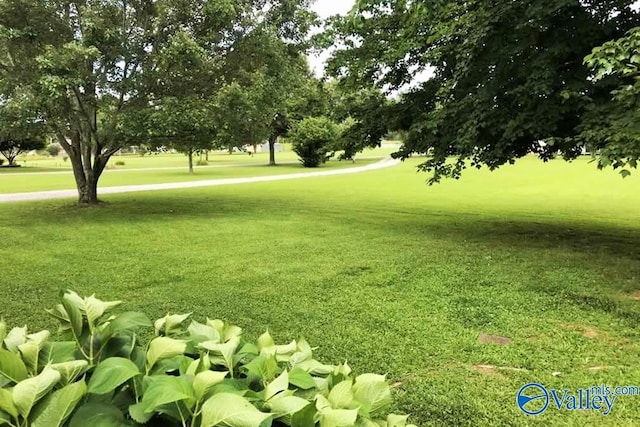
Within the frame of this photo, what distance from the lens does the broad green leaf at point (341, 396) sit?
1.06 meters

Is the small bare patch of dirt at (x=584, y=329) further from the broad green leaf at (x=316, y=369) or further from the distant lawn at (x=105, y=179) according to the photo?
the distant lawn at (x=105, y=179)

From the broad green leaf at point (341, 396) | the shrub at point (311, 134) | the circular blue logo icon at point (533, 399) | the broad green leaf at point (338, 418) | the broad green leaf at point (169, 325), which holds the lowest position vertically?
the circular blue logo icon at point (533, 399)

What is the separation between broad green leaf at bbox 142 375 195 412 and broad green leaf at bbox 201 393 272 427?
0.05 meters

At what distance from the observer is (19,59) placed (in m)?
11.0

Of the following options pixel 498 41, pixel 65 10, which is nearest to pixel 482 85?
pixel 498 41

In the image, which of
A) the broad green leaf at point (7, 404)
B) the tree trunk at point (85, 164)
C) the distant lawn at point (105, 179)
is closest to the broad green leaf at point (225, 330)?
the broad green leaf at point (7, 404)

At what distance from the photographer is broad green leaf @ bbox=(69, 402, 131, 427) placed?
863mm

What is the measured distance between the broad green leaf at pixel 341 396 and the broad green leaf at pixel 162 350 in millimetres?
359

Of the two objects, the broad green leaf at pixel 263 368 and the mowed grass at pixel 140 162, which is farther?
the mowed grass at pixel 140 162

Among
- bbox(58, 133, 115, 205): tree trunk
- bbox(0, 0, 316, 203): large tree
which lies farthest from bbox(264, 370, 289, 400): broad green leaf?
bbox(58, 133, 115, 205): tree trunk

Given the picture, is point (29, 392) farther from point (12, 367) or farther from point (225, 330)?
point (225, 330)

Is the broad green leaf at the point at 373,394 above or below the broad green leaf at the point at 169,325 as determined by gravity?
below

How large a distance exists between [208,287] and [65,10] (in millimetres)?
9255

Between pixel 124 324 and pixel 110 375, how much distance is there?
26 cm
